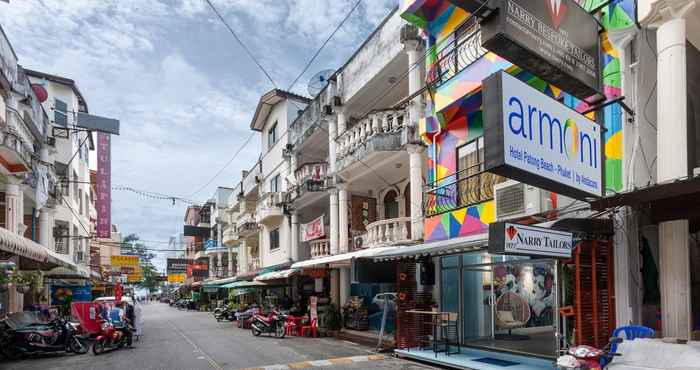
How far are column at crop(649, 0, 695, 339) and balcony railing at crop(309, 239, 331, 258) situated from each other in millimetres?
14878

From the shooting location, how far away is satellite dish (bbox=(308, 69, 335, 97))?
23.8 meters

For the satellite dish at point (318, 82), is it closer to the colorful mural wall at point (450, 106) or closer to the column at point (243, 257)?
the colorful mural wall at point (450, 106)

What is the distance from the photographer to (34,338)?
14.2 metres

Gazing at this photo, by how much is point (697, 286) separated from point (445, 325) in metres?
5.89

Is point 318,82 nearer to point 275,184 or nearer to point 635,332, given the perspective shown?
point 275,184

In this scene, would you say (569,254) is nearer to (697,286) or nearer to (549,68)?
(697,286)

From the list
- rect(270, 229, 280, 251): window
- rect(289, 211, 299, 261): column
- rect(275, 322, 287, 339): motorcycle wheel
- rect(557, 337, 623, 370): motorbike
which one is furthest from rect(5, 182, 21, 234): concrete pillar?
rect(557, 337, 623, 370): motorbike

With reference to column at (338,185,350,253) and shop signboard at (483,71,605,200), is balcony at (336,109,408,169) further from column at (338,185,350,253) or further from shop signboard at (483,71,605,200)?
shop signboard at (483,71,605,200)

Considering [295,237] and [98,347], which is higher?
[295,237]

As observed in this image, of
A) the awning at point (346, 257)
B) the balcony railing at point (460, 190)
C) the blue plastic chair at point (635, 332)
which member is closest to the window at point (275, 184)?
the awning at point (346, 257)

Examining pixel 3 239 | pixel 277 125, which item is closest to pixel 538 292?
pixel 3 239

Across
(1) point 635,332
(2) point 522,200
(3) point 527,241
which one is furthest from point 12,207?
(1) point 635,332

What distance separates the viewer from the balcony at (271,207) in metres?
26.9

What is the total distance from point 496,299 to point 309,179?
10279 mm
